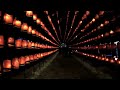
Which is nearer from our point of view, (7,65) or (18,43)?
(7,65)

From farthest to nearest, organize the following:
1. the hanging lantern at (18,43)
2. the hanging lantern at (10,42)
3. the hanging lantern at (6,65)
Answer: the hanging lantern at (18,43), the hanging lantern at (10,42), the hanging lantern at (6,65)

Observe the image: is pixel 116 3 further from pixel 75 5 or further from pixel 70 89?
pixel 70 89

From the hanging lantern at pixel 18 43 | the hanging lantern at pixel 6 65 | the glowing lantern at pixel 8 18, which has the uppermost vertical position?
the glowing lantern at pixel 8 18

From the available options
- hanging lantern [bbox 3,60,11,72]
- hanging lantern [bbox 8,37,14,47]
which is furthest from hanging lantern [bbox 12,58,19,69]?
hanging lantern [bbox 8,37,14,47]

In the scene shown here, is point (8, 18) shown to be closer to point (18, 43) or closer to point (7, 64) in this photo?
point (18, 43)

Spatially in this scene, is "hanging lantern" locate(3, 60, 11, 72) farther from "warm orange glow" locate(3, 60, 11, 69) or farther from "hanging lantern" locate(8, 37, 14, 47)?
"hanging lantern" locate(8, 37, 14, 47)

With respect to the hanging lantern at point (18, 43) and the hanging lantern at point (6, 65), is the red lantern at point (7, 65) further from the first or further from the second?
the hanging lantern at point (18, 43)

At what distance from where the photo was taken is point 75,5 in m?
8.77

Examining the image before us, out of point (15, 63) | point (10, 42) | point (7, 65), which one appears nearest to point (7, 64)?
point (7, 65)

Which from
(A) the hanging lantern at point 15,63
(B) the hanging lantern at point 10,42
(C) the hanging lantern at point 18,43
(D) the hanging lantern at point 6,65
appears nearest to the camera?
(D) the hanging lantern at point 6,65

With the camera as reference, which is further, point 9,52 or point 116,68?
point 116,68

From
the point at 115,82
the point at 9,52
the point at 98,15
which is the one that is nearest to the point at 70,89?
the point at 115,82

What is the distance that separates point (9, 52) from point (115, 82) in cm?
717

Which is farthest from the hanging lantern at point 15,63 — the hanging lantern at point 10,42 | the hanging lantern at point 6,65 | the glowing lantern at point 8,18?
the glowing lantern at point 8,18
